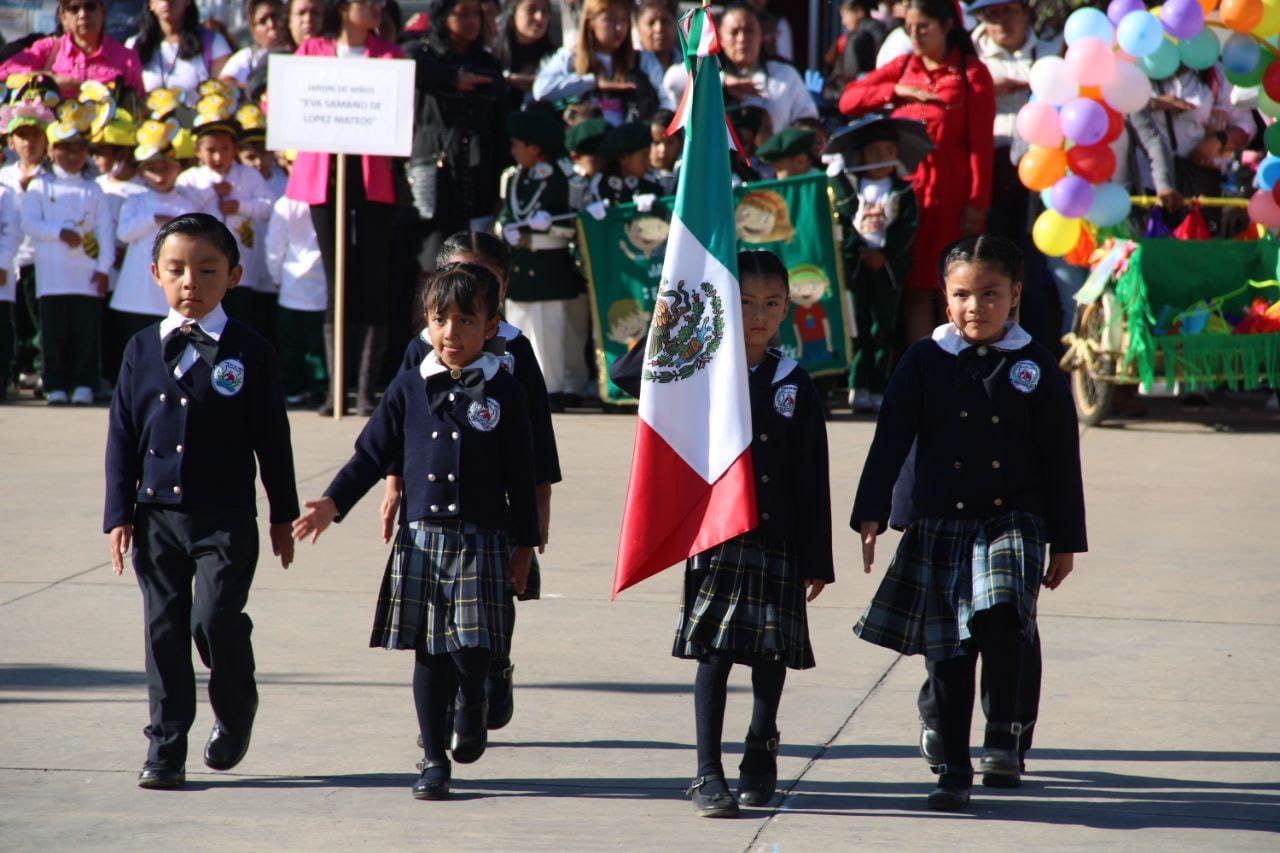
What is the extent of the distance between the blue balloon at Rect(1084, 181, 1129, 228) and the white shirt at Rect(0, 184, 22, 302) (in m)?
6.04

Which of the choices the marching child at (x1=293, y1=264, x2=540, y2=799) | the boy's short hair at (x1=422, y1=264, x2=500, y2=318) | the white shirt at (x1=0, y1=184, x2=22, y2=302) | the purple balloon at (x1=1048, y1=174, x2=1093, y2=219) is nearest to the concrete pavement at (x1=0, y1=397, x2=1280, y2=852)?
Answer: the marching child at (x1=293, y1=264, x2=540, y2=799)

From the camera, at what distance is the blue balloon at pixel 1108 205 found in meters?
9.34

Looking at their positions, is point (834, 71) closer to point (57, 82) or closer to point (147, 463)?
point (57, 82)

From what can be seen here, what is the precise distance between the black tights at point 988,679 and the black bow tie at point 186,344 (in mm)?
1848

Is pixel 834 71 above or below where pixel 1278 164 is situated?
above

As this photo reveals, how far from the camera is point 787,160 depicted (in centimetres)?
1023

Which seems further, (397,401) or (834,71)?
(834,71)

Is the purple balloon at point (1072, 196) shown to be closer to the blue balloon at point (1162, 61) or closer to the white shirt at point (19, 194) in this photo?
the blue balloon at point (1162, 61)

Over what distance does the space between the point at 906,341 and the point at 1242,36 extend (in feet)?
8.24

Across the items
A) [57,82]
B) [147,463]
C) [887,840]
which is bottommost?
[887,840]

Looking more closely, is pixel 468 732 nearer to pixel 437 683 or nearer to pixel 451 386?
pixel 437 683

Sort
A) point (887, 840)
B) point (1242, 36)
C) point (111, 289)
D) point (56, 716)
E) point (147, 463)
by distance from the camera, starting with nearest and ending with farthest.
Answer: point (887, 840)
point (147, 463)
point (56, 716)
point (1242, 36)
point (111, 289)

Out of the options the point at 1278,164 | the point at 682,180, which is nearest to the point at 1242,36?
the point at 1278,164

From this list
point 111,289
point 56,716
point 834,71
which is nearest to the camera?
point 56,716
